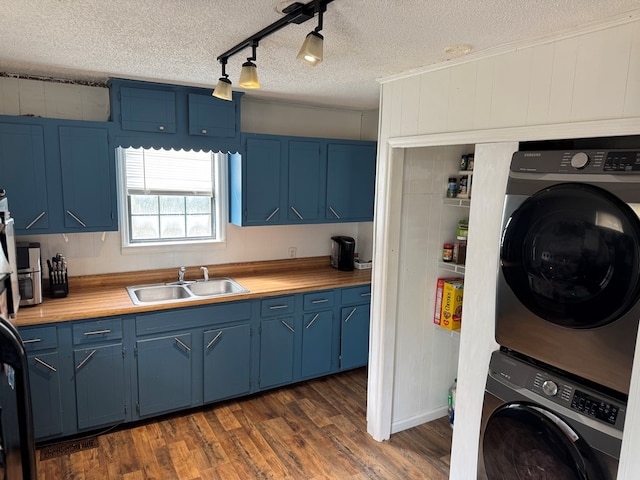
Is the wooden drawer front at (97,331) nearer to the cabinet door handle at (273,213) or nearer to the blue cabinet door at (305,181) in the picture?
the cabinet door handle at (273,213)

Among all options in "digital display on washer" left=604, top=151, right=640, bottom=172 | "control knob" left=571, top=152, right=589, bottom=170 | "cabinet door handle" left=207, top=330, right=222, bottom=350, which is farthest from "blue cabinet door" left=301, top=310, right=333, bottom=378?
"digital display on washer" left=604, top=151, right=640, bottom=172

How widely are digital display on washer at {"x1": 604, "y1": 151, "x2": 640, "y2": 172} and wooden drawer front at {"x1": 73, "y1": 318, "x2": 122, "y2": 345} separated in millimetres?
2707

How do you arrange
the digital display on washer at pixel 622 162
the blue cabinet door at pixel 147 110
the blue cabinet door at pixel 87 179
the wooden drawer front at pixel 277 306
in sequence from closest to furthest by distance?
the digital display on washer at pixel 622 162 < the blue cabinet door at pixel 87 179 < the blue cabinet door at pixel 147 110 < the wooden drawer front at pixel 277 306

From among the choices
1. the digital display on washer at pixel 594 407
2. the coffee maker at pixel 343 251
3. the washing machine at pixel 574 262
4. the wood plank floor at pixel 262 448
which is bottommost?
the wood plank floor at pixel 262 448

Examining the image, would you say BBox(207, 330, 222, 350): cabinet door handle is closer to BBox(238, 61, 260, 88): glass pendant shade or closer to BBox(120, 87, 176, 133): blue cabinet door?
BBox(120, 87, 176, 133): blue cabinet door

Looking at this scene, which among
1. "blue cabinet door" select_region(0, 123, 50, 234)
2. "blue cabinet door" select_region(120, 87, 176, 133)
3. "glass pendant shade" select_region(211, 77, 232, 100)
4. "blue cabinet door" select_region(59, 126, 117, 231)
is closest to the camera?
"glass pendant shade" select_region(211, 77, 232, 100)

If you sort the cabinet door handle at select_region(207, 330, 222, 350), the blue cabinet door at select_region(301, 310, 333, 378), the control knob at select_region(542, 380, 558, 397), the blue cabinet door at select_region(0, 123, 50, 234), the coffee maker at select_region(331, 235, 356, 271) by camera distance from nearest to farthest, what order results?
the control knob at select_region(542, 380, 558, 397) < the blue cabinet door at select_region(0, 123, 50, 234) < the cabinet door handle at select_region(207, 330, 222, 350) < the blue cabinet door at select_region(301, 310, 333, 378) < the coffee maker at select_region(331, 235, 356, 271)

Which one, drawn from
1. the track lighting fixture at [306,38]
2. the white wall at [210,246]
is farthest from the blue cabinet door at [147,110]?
the track lighting fixture at [306,38]

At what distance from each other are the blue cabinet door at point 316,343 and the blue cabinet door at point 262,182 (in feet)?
2.82

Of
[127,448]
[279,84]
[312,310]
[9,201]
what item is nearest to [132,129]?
[9,201]

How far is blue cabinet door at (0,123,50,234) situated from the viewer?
2598 millimetres

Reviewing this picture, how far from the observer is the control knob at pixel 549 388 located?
1684mm

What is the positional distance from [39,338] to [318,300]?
6.19 ft

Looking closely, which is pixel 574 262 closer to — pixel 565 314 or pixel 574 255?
pixel 574 255
